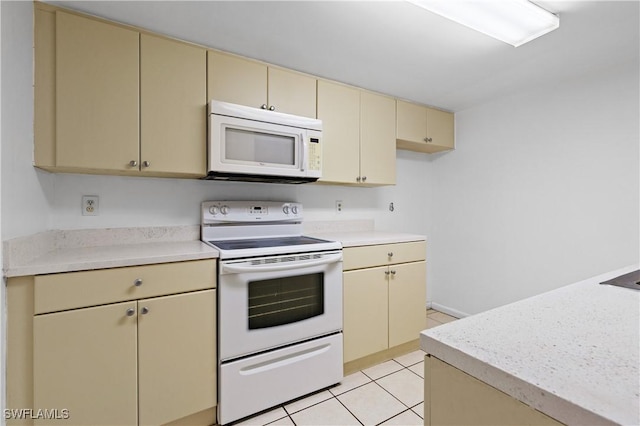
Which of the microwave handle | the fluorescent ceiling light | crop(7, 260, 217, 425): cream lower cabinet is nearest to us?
crop(7, 260, 217, 425): cream lower cabinet

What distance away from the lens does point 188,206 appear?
2.07 meters

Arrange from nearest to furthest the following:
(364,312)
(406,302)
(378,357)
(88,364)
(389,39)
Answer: (88,364), (389,39), (364,312), (378,357), (406,302)

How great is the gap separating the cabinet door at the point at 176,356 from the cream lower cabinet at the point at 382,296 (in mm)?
893

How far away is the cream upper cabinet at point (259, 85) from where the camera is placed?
184cm

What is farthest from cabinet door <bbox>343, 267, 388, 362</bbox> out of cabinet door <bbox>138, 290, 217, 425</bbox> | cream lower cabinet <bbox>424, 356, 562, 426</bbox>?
cream lower cabinet <bbox>424, 356, 562, 426</bbox>

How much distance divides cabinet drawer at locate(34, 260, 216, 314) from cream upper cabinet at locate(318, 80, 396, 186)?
3.73 feet

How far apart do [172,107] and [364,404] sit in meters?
2.07

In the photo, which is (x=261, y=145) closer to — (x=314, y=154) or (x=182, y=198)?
(x=314, y=154)

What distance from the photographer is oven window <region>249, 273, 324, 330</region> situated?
66.3 inches

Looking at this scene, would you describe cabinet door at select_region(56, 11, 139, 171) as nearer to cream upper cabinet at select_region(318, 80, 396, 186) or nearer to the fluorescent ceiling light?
cream upper cabinet at select_region(318, 80, 396, 186)

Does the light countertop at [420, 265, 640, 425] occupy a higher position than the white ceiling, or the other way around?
the white ceiling

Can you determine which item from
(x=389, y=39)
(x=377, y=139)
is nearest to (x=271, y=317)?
(x=377, y=139)

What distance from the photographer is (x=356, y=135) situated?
7.88 feet

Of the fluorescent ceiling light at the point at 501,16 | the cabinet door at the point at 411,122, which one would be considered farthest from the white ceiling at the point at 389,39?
the cabinet door at the point at 411,122
